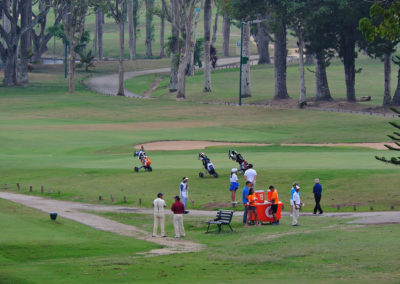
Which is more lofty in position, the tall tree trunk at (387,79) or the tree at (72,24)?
the tree at (72,24)

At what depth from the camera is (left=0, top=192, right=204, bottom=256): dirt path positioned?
89.7 feet

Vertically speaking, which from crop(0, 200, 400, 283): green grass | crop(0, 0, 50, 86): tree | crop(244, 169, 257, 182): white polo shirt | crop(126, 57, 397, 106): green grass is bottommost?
crop(126, 57, 397, 106): green grass

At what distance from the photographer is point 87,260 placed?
79.1ft

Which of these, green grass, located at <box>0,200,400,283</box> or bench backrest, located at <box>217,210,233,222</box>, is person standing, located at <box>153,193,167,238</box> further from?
bench backrest, located at <box>217,210,233,222</box>

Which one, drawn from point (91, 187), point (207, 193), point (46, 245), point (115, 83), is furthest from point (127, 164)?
point (115, 83)

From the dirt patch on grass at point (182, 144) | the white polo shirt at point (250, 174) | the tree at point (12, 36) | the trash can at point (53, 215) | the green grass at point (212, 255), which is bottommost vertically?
the dirt patch on grass at point (182, 144)

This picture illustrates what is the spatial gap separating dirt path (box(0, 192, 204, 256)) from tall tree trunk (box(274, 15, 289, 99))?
53.6m

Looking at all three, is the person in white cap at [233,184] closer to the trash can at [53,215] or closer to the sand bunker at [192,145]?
the trash can at [53,215]

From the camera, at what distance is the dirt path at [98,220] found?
89.7 ft

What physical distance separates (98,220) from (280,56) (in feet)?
210

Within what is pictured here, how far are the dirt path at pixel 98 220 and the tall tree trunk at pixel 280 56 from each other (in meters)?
53.6

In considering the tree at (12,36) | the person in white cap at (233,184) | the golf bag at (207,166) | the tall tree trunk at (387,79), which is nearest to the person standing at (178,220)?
the person in white cap at (233,184)

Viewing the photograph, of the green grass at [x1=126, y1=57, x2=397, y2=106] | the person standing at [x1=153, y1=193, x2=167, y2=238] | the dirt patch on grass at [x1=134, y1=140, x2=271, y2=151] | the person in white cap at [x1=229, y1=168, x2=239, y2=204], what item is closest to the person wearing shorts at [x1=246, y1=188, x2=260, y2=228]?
the person standing at [x1=153, y1=193, x2=167, y2=238]

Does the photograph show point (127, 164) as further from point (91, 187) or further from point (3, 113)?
point (3, 113)
